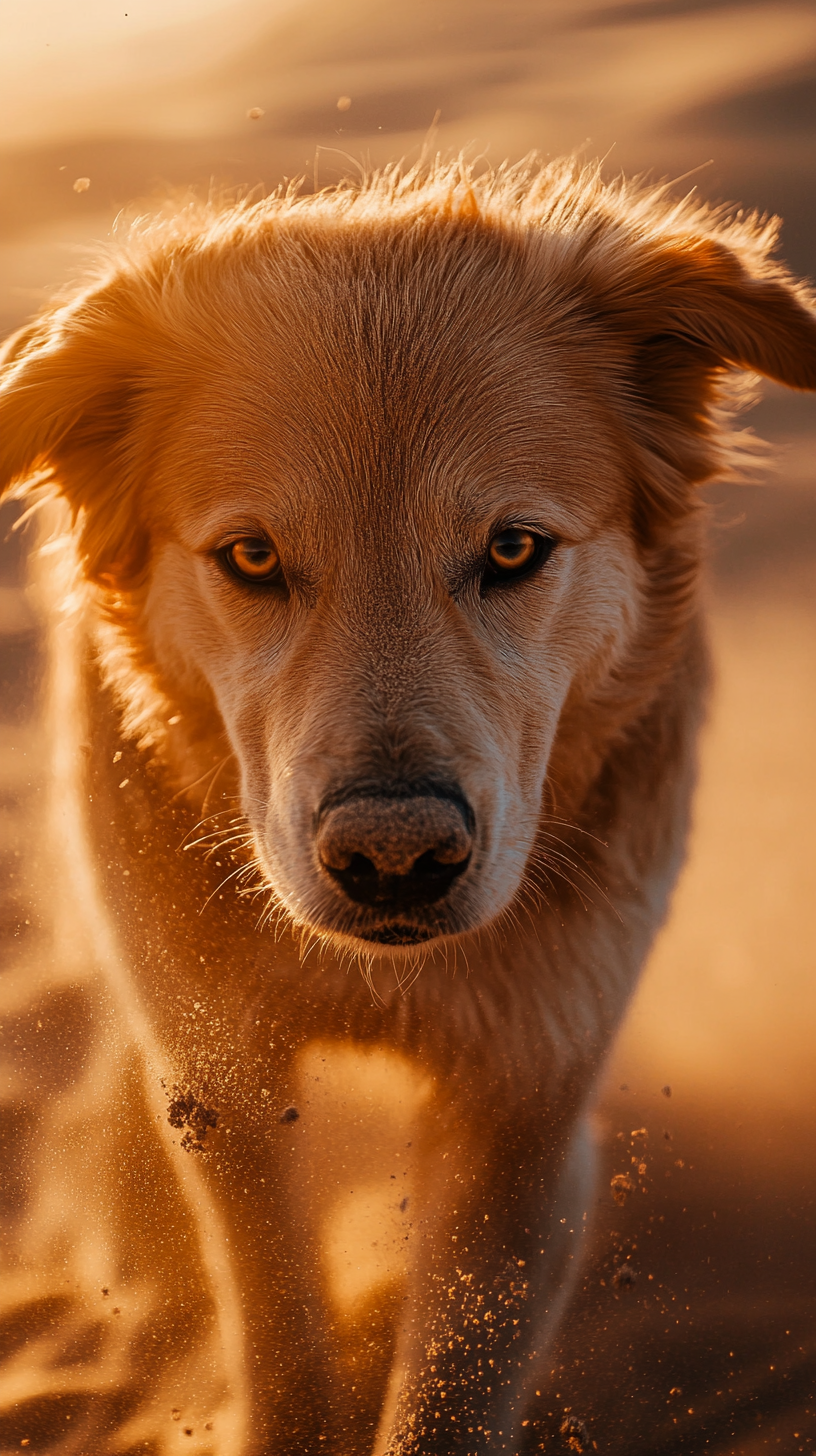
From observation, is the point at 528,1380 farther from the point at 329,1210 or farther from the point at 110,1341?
the point at 110,1341

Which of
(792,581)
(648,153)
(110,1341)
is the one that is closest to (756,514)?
(792,581)

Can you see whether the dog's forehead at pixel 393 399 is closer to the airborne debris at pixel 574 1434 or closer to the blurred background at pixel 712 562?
the blurred background at pixel 712 562

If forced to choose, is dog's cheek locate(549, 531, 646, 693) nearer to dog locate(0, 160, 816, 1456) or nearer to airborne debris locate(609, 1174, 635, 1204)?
dog locate(0, 160, 816, 1456)

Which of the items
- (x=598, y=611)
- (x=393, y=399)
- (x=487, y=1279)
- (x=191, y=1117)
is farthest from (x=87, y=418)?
(x=487, y=1279)

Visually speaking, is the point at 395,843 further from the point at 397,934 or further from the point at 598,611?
the point at 598,611

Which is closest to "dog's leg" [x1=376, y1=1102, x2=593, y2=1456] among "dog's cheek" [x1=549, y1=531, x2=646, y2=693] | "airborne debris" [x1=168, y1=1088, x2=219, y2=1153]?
"airborne debris" [x1=168, y1=1088, x2=219, y2=1153]

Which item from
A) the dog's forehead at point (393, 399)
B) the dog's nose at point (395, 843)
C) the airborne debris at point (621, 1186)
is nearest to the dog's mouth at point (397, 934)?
the dog's nose at point (395, 843)
